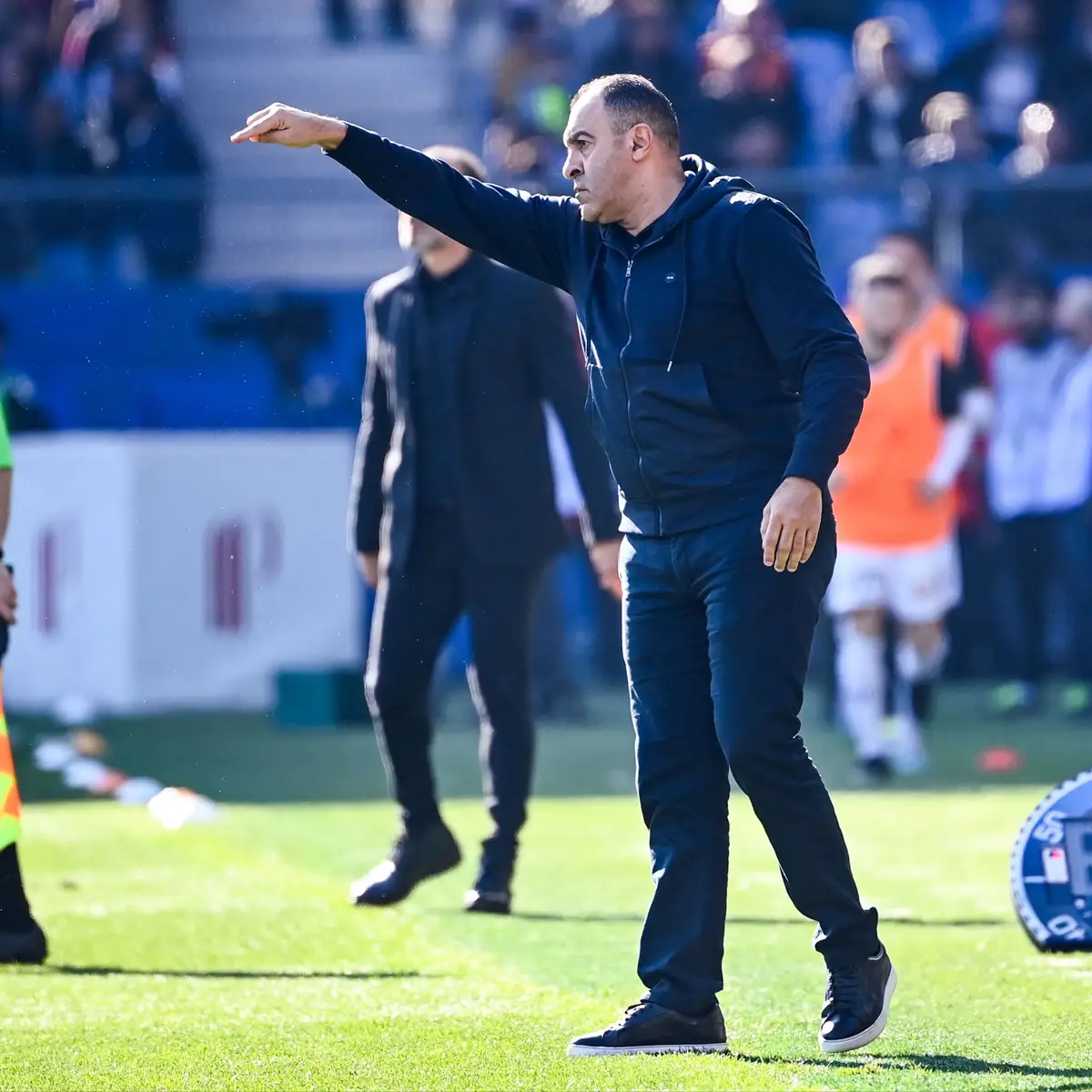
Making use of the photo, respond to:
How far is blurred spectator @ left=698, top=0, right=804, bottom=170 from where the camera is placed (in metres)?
Result: 15.2

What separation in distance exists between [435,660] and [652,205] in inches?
102

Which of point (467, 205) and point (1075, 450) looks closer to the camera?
point (467, 205)

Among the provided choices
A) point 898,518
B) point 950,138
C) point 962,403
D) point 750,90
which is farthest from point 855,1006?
point 750,90

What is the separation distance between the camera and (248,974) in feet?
19.8

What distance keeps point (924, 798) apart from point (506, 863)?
126 inches

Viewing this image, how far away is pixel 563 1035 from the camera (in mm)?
5047

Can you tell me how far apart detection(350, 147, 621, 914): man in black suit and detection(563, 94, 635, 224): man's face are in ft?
6.96

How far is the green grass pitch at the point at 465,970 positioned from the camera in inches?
186

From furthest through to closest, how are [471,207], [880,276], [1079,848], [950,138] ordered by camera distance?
[950,138] < [880,276] < [1079,848] < [471,207]

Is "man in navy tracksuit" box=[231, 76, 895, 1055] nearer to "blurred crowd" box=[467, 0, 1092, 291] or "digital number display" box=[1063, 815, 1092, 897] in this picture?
"digital number display" box=[1063, 815, 1092, 897]

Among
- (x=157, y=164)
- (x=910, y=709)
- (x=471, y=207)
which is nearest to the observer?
(x=471, y=207)

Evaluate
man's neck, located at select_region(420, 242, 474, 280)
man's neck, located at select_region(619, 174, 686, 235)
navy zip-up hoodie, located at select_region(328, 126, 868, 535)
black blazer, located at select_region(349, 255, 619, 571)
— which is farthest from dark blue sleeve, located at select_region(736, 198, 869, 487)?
man's neck, located at select_region(420, 242, 474, 280)

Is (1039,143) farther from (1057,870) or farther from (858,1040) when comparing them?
(858,1040)

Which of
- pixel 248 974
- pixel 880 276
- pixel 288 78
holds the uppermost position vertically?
pixel 288 78
